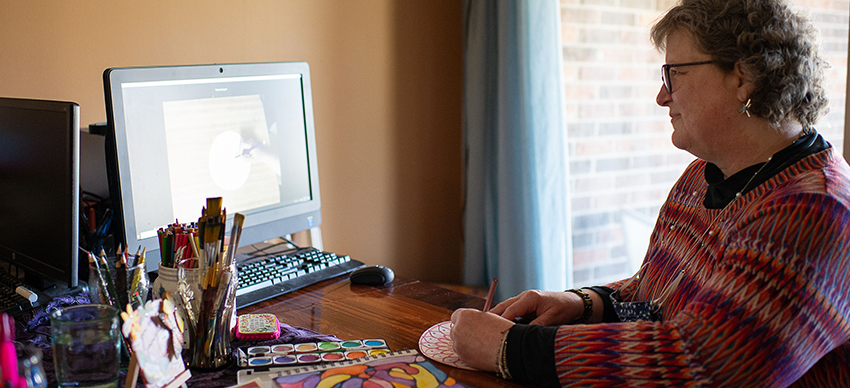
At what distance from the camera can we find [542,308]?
1.23 meters

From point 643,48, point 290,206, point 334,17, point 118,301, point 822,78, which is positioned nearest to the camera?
point 118,301

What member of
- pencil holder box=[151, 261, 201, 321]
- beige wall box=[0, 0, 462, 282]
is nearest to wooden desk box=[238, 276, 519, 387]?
pencil holder box=[151, 261, 201, 321]

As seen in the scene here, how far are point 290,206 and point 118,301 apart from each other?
25.2 inches

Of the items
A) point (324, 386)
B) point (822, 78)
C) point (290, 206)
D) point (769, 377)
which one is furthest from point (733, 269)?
point (290, 206)

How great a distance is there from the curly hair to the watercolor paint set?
70cm

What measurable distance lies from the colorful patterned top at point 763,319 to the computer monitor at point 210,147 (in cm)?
79

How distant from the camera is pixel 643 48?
2312 millimetres

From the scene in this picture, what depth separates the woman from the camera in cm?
88

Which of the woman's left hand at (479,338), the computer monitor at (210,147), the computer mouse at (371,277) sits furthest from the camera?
the computer mouse at (371,277)

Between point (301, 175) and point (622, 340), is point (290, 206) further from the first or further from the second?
point (622, 340)

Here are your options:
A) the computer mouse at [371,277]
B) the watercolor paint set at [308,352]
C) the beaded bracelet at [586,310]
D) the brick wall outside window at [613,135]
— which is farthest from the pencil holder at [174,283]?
the brick wall outside window at [613,135]

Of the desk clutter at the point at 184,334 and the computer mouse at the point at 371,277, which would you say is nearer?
the desk clutter at the point at 184,334

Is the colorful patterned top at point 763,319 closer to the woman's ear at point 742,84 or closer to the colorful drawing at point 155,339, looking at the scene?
the woman's ear at point 742,84

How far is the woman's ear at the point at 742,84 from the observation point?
3.45ft
